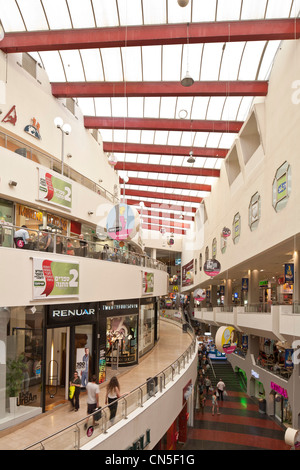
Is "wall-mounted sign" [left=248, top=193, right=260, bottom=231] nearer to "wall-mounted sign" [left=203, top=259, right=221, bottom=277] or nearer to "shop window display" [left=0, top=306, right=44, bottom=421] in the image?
"wall-mounted sign" [left=203, top=259, right=221, bottom=277]

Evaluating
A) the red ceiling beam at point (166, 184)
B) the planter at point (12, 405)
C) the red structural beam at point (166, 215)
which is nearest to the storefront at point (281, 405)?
the planter at point (12, 405)

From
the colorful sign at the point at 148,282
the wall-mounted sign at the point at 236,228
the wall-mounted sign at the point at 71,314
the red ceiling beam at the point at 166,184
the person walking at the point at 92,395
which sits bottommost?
the person walking at the point at 92,395

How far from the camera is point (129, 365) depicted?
17.3 meters

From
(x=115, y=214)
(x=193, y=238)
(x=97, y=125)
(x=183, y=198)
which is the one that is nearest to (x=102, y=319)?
(x=115, y=214)

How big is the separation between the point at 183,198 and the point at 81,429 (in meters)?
29.9

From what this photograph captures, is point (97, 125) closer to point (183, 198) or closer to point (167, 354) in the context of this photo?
point (167, 354)

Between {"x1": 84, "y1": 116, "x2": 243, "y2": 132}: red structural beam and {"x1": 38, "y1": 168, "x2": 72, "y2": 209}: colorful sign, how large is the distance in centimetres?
638

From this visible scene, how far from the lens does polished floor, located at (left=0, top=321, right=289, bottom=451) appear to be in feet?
32.1

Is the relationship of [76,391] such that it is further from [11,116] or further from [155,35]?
[155,35]

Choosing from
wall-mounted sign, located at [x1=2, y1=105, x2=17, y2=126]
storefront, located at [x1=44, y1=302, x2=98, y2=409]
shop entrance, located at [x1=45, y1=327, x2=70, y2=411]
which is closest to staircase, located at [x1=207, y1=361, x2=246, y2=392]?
storefront, located at [x1=44, y1=302, x2=98, y2=409]

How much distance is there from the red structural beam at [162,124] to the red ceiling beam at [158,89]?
3304 mm

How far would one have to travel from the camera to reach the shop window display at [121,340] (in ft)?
54.1

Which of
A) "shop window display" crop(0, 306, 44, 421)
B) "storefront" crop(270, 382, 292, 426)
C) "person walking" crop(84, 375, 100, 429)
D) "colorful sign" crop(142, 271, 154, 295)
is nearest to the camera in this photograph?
"person walking" crop(84, 375, 100, 429)

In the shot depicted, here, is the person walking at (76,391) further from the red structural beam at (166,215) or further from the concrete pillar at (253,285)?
the red structural beam at (166,215)
